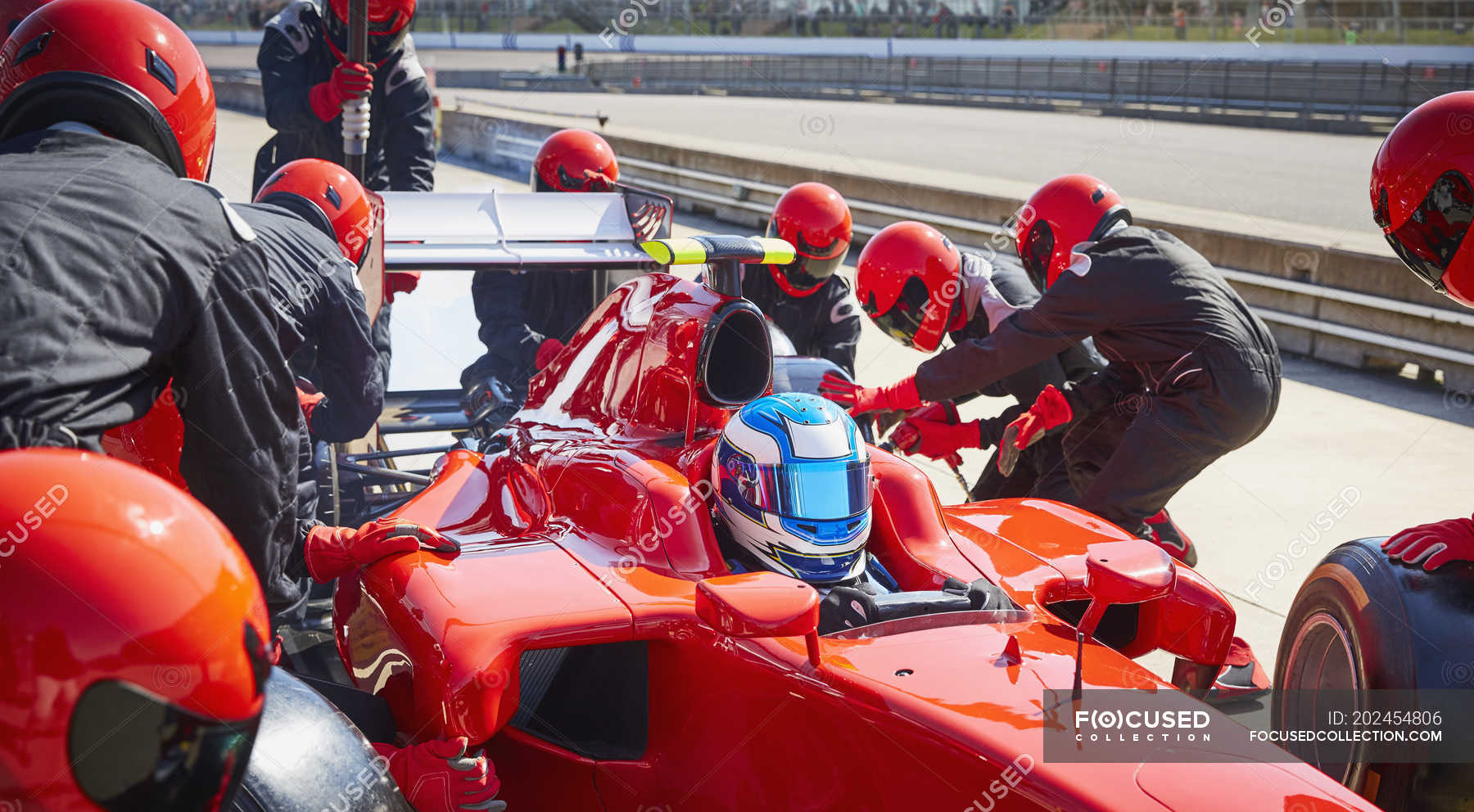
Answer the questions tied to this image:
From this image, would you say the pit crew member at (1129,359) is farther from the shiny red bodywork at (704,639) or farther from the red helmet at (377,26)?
the red helmet at (377,26)

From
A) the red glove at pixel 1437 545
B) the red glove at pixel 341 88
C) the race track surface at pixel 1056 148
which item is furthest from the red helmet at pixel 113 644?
the race track surface at pixel 1056 148

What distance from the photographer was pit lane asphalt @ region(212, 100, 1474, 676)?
5973 millimetres

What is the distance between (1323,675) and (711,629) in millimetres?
1892

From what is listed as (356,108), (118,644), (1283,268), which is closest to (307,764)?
(118,644)

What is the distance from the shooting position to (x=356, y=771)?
2.55 m

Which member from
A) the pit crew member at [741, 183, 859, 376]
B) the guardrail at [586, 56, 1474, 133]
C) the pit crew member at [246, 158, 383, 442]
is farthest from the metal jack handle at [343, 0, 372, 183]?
the guardrail at [586, 56, 1474, 133]

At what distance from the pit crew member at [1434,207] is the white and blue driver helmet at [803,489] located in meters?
1.52

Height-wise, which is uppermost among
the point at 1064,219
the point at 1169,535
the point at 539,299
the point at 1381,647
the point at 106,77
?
the point at 106,77

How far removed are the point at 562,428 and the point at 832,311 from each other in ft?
8.50

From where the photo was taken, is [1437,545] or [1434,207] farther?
[1437,545]

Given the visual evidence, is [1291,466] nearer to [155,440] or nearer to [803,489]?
[803,489]

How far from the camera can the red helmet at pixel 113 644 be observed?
154 cm

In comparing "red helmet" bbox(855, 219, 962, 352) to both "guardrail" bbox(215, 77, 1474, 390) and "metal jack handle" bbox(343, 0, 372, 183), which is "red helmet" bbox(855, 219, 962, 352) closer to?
"guardrail" bbox(215, 77, 1474, 390)

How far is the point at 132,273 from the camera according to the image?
7.59ft
